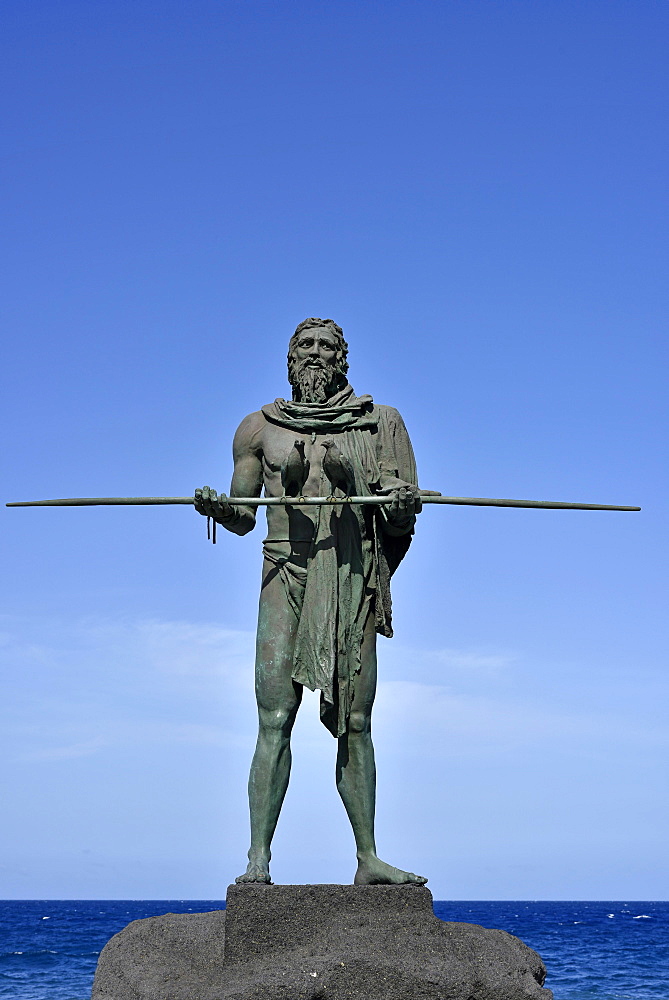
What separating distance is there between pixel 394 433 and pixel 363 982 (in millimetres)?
4066

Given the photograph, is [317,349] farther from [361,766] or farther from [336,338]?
[361,766]

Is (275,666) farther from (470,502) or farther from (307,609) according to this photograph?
(470,502)

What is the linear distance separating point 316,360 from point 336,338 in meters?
0.26

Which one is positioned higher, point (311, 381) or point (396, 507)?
point (311, 381)

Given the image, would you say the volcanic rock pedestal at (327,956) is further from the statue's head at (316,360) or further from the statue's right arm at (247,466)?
the statue's head at (316,360)

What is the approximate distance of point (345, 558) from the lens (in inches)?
390

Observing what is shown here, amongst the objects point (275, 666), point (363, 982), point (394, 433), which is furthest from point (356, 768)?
point (394, 433)

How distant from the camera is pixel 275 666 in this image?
31.8 feet

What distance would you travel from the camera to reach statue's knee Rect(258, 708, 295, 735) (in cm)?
966

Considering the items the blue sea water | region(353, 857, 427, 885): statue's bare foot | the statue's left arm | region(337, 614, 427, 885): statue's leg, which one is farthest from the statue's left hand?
the blue sea water

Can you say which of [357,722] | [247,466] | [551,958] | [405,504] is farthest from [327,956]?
[551,958]

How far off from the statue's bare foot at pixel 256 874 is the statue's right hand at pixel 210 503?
2515mm

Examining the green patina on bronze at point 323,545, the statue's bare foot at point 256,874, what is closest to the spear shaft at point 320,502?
the green patina on bronze at point 323,545

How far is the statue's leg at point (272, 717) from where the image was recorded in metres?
9.54
